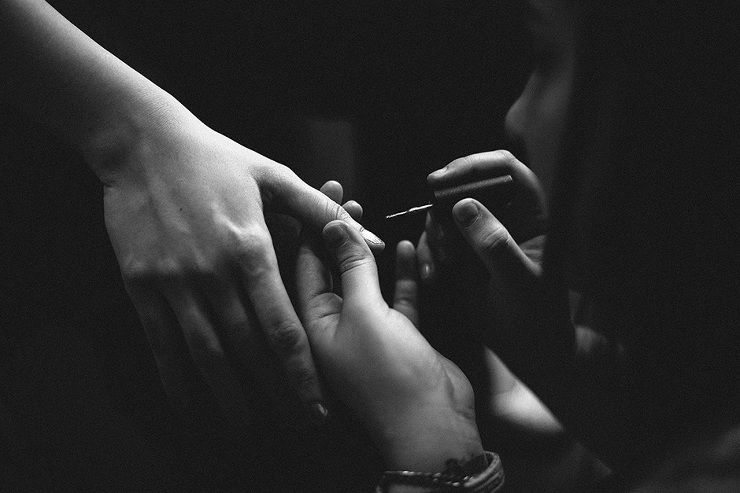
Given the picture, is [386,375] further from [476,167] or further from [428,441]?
[476,167]

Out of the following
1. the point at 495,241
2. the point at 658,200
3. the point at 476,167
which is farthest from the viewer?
the point at 476,167

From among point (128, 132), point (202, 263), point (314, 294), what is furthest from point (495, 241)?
point (128, 132)

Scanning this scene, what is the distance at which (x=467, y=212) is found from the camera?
67 centimetres

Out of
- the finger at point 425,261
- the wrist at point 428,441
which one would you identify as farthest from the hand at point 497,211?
the wrist at point 428,441

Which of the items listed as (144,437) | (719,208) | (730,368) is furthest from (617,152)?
(144,437)

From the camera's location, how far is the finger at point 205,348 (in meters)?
0.58

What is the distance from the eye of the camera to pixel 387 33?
0.82 metres

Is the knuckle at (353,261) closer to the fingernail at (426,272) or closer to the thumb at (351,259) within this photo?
the thumb at (351,259)

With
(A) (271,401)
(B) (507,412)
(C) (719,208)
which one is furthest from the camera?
(B) (507,412)

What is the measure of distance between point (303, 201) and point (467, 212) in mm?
226

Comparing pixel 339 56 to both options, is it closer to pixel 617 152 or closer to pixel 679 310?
pixel 617 152

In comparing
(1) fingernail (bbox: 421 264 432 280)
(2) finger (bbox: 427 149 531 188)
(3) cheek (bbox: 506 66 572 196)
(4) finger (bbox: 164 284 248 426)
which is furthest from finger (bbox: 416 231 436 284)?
(4) finger (bbox: 164 284 248 426)

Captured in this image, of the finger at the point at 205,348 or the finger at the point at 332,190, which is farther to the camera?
the finger at the point at 332,190

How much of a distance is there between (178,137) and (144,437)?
45 centimetres
